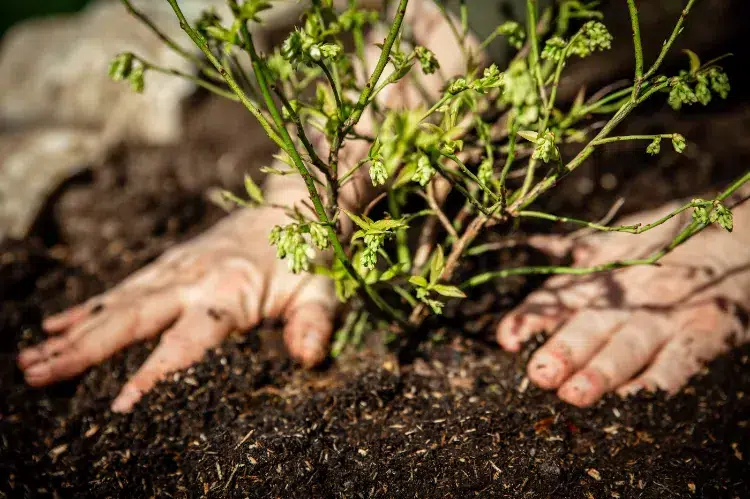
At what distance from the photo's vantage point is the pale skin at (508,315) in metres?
1.88

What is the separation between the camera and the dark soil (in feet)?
4.93

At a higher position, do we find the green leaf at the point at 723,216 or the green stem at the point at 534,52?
the green stem at the point at 534,52

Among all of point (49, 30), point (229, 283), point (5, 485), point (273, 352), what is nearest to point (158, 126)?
point (49, 30)

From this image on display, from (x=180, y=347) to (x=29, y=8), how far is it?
6410 millimetres

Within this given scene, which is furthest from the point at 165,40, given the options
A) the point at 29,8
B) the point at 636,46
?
the point at 29,8

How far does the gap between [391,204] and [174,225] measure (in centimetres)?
190

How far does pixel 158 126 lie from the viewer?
154 inches

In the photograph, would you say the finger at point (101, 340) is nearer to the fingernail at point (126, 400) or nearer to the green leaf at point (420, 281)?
the fingernail at point (126, 400)

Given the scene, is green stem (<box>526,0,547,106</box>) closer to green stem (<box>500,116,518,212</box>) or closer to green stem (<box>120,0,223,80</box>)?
green stem (<box>500,116,518,212</box>)

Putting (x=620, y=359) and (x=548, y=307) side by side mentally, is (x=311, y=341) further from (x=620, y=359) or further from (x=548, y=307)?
(x=620, y=359)

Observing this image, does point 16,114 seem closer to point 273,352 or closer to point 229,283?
point 229,283

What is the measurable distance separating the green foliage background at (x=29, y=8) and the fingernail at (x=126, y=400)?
5.96m

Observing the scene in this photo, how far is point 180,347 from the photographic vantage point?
195cm

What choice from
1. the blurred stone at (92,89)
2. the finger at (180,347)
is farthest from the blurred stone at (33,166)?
the finger at (180,347)
